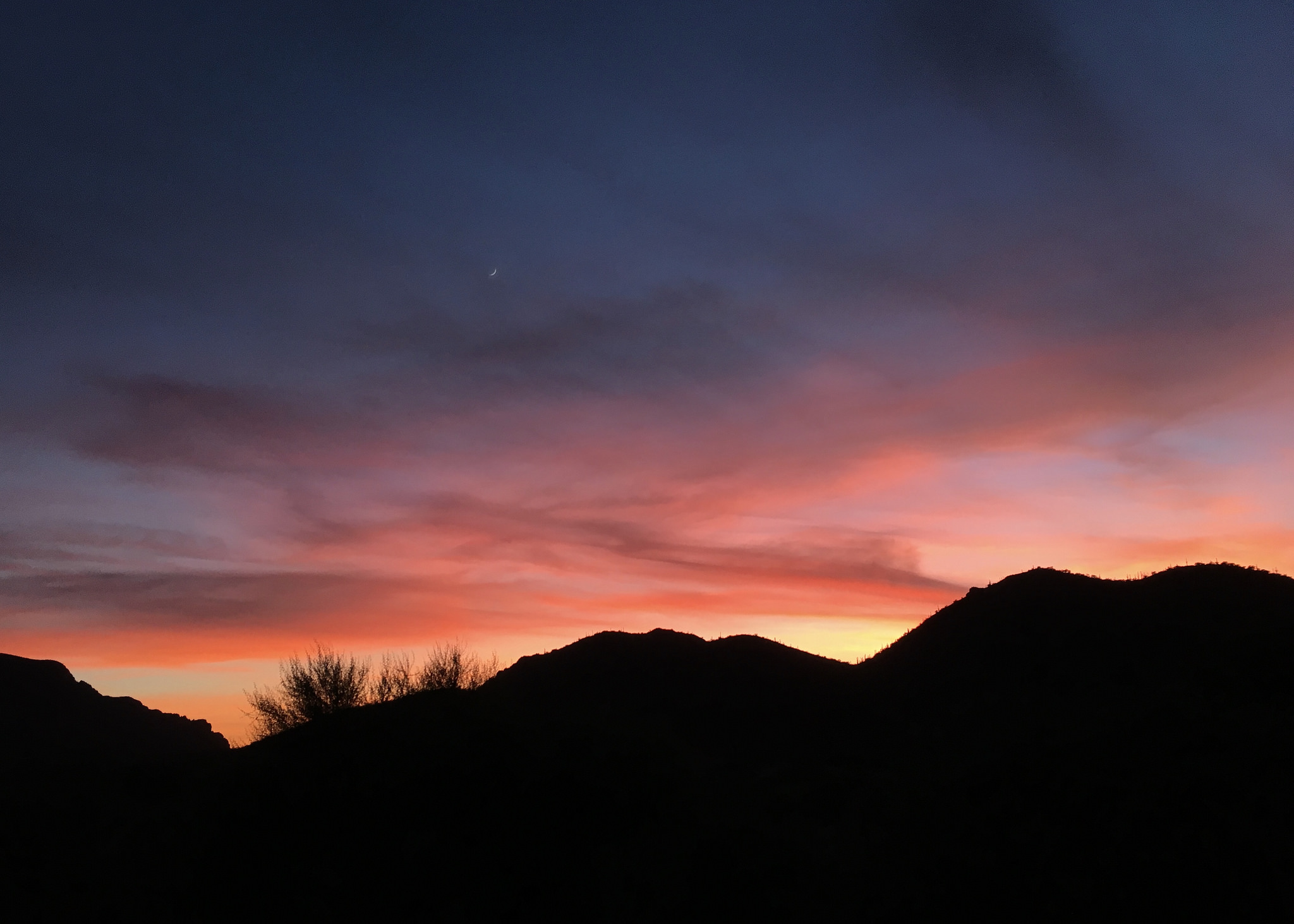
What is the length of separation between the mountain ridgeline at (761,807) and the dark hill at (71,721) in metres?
71.8

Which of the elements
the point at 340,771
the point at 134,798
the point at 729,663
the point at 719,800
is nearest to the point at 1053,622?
the point at 729,663

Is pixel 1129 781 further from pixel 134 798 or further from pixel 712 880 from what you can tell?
pixel 134 798

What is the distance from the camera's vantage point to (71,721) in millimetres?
114562

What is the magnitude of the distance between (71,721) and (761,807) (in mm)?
122773

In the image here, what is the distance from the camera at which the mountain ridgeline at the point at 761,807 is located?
938 inches

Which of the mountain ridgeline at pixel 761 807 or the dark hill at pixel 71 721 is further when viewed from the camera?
the dark hill at pixel 71 721

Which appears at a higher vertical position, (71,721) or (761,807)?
(71,721)

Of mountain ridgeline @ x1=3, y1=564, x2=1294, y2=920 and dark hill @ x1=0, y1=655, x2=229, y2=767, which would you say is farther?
dark hill @ x1=0, y1=655, x2=229, y2=767

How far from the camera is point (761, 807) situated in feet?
102

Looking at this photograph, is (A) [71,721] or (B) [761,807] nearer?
(B) [761,807]

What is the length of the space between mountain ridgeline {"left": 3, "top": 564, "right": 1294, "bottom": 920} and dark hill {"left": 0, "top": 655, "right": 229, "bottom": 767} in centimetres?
7181

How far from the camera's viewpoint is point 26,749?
307 feet

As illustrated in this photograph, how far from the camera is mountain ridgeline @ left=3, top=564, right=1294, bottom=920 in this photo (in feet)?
78.2

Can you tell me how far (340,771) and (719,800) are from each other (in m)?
16.1
